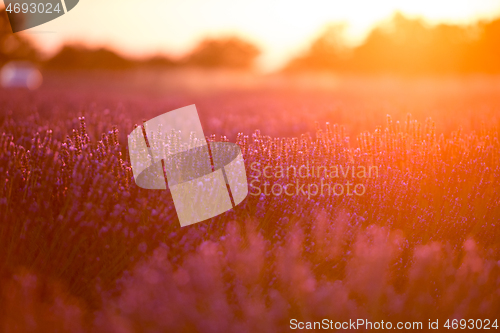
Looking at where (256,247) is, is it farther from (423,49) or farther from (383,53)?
(383,53)

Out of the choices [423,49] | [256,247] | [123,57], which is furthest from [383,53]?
[256,247]

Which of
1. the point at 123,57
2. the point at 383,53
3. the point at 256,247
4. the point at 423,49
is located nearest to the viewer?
the point at 256,247

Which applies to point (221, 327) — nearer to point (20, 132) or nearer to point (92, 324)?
point (92, 324)

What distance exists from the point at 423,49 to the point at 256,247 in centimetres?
1593

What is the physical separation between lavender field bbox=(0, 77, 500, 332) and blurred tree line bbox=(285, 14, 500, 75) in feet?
38.7

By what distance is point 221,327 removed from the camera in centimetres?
164

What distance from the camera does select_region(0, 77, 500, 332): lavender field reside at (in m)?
1.80

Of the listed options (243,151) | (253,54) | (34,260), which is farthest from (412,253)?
(253,54)

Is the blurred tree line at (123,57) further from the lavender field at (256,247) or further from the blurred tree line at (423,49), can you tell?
the lavender field at (256,247)

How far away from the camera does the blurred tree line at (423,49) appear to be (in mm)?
13547

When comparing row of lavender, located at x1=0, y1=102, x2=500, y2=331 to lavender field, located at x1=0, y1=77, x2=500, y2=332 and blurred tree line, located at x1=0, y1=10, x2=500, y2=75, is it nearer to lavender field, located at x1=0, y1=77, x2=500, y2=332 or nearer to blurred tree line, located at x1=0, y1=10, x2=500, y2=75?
lavender field, located at x1=0, y1=77, x2=500, y2=332

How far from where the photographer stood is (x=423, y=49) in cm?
1568

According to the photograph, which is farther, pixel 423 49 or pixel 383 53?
pixel 383 53

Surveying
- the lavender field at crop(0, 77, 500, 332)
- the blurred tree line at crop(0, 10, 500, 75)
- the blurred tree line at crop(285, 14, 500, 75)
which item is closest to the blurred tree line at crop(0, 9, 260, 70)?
the blurred tree line at crop(0, 10, 500, 75)
